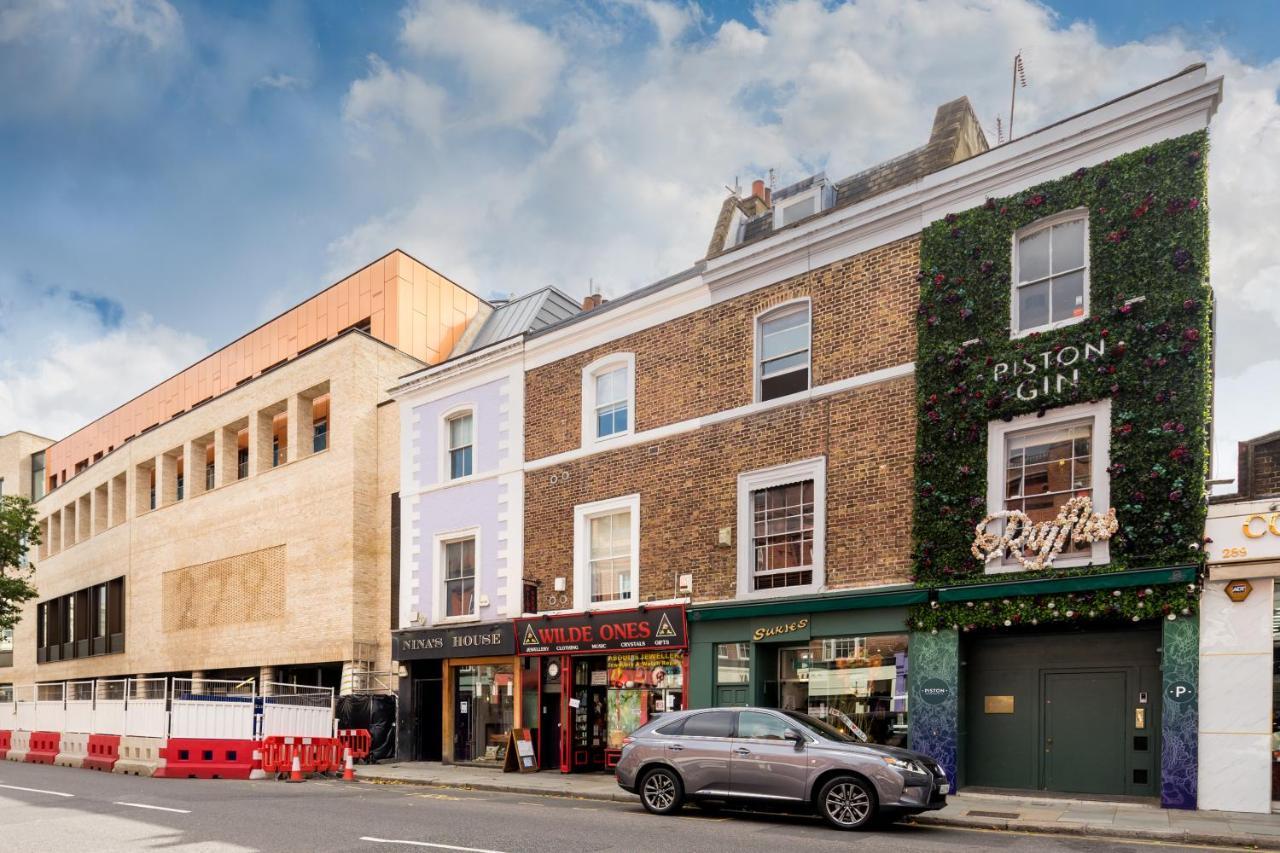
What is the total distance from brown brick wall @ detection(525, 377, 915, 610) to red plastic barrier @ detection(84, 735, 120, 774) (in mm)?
9787

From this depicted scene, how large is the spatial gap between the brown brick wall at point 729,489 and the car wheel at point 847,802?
14.7 ft

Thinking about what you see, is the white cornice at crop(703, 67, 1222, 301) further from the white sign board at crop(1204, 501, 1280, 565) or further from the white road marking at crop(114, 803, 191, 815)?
the white road marking at crop(114, 803, 191, 815)

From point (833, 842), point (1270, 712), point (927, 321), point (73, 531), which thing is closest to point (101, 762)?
point (833, 842)

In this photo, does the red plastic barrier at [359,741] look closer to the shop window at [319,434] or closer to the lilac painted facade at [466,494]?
the lilac painted facade at [466,494]

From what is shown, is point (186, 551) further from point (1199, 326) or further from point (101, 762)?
point (1199, 326)

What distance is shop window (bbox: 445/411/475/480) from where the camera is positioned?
23.6 metres

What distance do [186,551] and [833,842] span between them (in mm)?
29502

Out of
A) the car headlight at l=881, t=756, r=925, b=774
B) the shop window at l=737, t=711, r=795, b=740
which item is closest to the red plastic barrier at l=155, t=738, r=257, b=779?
the shop window at l=737, t=711, r=795, b=740

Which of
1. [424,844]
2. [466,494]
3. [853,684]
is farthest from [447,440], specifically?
[424,844]

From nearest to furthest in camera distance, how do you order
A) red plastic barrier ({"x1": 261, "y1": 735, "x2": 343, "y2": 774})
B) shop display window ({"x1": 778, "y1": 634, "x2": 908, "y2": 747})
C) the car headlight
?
the car headlight, shop display window ({"x1": 778, "y1": 634, "x2": 908, "y2": 747}), red plastic barrier ({"x1": 261, "y1": 735, "x2": 343, "y2": 774})

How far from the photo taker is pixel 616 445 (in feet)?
66.5

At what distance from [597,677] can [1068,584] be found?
9748mm

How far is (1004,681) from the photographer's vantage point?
14.8m

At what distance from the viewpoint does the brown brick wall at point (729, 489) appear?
15961 mm
